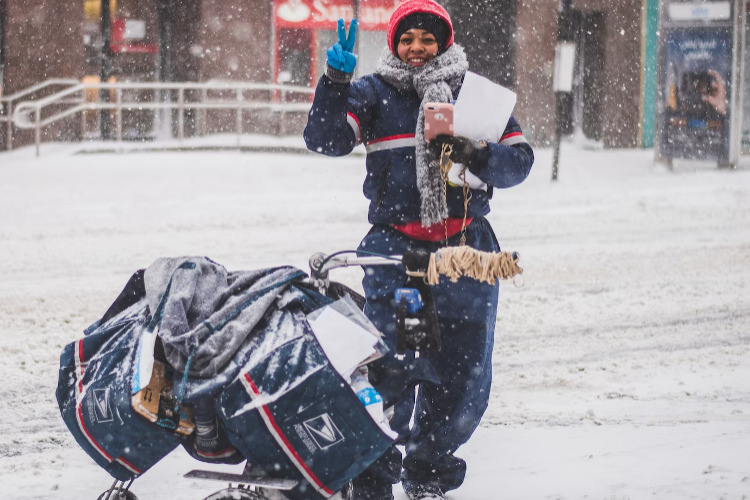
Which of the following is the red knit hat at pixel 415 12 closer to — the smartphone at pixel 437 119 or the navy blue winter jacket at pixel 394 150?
the navy blue winter jacket at pixel 394 150

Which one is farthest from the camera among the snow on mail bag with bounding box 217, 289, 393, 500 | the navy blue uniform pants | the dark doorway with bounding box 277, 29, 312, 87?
the dark doorway with bounding box 277, 29, 312, 87

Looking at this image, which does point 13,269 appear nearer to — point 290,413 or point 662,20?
point 290,413

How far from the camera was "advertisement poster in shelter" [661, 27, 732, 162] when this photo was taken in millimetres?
15531

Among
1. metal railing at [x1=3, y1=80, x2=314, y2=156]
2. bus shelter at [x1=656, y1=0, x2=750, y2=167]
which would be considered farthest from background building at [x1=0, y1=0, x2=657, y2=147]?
bus shelter at [x1=656, y1=0, x2=750, y2=167]

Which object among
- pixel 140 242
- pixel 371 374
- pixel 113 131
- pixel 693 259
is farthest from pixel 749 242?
pixel 113 131

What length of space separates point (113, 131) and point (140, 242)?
10.5 m

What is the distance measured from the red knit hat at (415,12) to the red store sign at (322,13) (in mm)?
16855

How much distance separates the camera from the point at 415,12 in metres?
3.64

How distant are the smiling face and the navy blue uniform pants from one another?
23.9 inches

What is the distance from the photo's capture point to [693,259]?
366 inches

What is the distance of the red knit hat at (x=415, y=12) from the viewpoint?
3.63m

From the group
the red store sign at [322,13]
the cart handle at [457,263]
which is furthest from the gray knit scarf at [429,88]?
the red store sign at [322,13]

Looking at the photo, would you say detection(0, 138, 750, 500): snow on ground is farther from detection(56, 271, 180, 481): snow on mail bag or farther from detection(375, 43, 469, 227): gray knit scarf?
detection(375, 43, 469, 227): gray knit scarf

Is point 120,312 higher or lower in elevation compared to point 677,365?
higher
